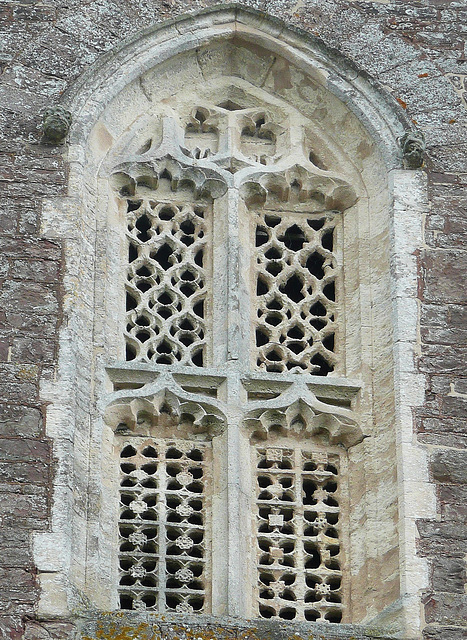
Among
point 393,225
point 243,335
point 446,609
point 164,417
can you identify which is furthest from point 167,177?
point 446,609

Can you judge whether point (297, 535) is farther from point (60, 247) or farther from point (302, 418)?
point (60, 247)

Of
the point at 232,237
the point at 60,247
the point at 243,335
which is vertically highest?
the point at 232,237

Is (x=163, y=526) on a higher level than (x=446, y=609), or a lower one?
higher

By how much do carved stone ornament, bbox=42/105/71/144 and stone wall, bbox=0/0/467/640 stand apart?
0.07 meters

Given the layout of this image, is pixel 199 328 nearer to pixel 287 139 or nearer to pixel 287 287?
pixel 287 287

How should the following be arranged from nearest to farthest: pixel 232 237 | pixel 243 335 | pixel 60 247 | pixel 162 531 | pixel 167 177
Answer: pixel 162 531, pixel 60 247, pixel 243 335, pixel 232 237, pixel 167 177

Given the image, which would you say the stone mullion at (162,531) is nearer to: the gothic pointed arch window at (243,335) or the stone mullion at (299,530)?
the gothic pointed arch window at (243,335)

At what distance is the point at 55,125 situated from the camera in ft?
40.2

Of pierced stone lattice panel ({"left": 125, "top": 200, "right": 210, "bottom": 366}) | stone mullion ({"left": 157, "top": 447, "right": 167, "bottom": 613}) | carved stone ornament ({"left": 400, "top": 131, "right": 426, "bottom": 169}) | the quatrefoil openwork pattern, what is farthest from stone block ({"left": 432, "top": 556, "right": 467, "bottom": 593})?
carved stone ornament ({"left": 400, "top": 131, "right": 426, "bottom": 169})

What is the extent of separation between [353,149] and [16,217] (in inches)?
83.8

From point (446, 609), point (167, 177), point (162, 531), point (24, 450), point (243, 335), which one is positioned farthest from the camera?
point (167, 177)

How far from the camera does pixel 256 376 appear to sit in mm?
11859

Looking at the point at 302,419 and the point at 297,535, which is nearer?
the point at 297,535

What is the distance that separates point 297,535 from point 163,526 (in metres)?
0.70
